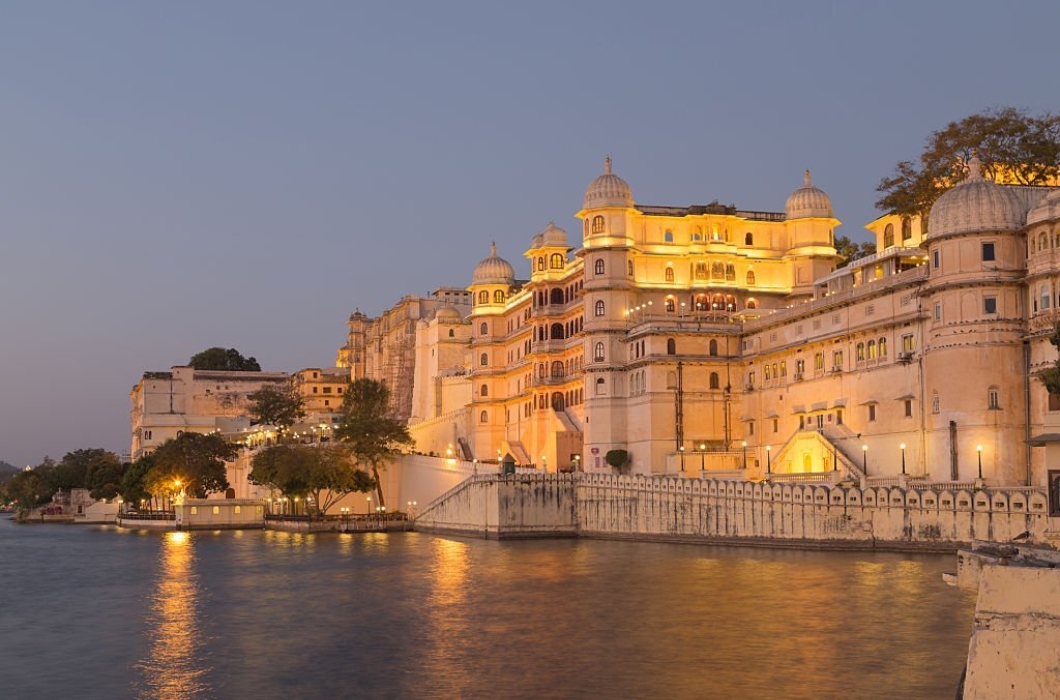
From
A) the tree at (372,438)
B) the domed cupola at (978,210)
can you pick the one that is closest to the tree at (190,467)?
the tree at (372,438)

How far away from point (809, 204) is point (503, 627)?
53.7 meters

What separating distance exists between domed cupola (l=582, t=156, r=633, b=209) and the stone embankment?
18.4 metres

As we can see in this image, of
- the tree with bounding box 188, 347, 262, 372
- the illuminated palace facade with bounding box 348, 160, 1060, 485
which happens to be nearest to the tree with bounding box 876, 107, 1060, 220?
the illuminated palace facade with bounding box 348, 160, 1060, 485

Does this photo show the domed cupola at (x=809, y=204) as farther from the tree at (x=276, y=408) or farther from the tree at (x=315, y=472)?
the tree at (x=276, y=408)

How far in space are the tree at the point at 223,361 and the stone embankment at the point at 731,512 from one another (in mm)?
109792

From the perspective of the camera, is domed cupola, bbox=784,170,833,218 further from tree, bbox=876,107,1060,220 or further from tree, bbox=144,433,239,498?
tree, bbox=144,433,239,498

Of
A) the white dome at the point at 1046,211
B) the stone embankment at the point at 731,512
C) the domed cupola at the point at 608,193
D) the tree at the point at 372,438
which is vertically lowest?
the stone embankment at the point at 731,512

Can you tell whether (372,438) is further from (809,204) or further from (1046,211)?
(1046,211)

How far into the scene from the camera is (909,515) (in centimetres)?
5184

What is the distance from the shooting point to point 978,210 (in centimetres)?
5603

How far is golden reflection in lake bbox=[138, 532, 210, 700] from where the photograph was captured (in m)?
31.0

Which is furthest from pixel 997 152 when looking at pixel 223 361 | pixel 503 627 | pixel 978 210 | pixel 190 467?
pixel 223 361

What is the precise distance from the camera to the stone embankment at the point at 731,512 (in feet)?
162

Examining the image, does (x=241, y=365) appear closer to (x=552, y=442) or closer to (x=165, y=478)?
(x=165, y=478)
